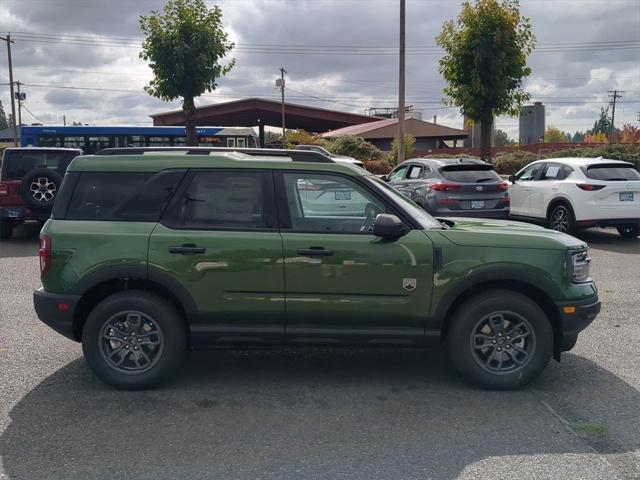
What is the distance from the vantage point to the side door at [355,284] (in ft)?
15.5

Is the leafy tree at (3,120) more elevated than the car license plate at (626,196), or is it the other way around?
the leafy tree at (3,120)

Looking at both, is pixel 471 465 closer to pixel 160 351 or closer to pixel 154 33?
pixel 160 351

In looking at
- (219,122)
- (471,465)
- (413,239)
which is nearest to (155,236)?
(413,239)

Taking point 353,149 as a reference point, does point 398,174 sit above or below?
below

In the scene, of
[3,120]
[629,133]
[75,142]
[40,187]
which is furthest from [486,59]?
[3,120]

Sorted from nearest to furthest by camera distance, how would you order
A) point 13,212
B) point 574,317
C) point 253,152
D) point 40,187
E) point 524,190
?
point 574,317, point 253,152, point 40,187, point 13,212, point 524,190

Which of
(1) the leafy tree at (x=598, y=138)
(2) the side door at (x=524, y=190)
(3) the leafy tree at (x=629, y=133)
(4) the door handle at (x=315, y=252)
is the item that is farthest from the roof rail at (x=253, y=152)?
(1) the leafy tree at (x=598, y=138)

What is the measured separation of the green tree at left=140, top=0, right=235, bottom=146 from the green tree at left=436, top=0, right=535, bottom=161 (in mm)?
6839

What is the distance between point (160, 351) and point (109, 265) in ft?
2.44

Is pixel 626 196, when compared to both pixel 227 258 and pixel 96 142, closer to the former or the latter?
pixel 227 258

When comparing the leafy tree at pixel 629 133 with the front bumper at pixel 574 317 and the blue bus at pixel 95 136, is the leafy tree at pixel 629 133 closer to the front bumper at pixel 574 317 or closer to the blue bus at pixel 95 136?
the blue bus at pixel 95 136

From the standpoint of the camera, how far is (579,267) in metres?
4.94

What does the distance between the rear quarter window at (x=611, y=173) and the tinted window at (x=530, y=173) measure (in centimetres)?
137

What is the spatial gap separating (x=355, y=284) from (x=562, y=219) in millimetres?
9161
